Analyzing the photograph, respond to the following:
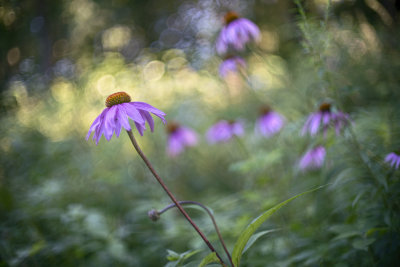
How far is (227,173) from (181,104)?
27.7 inches

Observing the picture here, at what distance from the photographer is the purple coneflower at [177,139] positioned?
2.08 m

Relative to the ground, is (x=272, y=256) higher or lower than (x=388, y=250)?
lower

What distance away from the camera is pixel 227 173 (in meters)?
2.34

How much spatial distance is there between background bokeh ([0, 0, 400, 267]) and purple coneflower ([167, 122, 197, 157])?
97 millimetres

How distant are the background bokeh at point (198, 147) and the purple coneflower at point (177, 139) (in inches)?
3.8

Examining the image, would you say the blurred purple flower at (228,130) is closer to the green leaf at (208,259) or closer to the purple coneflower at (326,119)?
the purple coneflower at (326,119)

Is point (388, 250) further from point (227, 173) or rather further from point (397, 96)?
point (227, 173)

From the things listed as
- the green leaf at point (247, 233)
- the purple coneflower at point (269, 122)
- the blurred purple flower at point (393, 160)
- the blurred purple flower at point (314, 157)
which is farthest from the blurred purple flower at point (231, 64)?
the green leaf at point (247, 233)

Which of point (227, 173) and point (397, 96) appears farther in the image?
point (227, 173)

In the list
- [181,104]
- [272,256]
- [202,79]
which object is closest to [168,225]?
[272,256]

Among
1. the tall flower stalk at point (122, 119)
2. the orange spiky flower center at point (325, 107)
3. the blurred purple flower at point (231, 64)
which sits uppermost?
the tall flower stalk at point (122, 119)

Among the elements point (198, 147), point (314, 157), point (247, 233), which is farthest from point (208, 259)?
point (198, 147)

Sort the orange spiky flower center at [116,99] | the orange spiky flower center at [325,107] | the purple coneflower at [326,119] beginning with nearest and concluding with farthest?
the orange spiky flower center at [116,99]
the purple coneflower at [326,119]
the orange spiky flower center at [325,107]

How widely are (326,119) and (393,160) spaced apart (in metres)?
0.24
